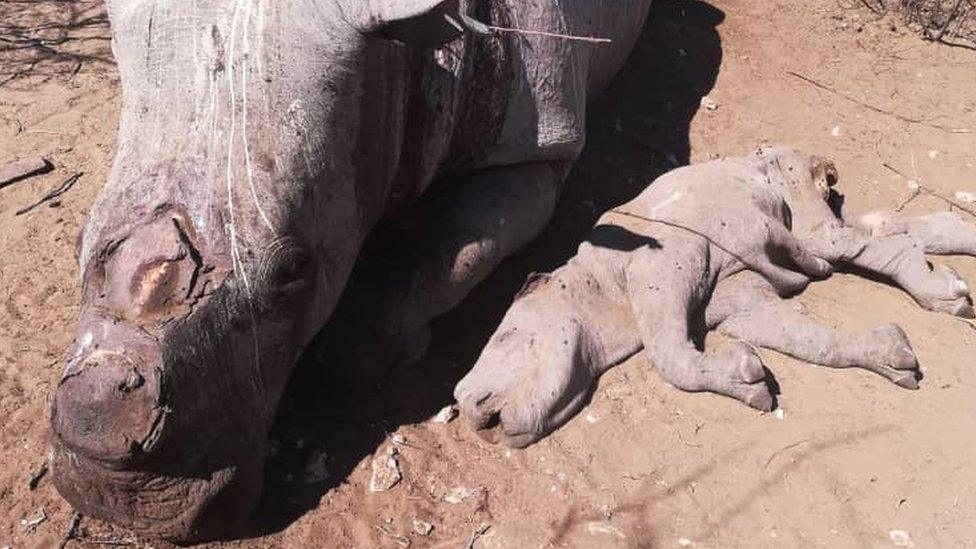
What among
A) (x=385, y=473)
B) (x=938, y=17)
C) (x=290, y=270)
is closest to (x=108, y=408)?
(x=290, y=270)

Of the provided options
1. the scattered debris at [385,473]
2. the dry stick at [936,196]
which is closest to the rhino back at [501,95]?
the scattered debris at [385,473]

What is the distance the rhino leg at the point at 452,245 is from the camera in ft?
12.4

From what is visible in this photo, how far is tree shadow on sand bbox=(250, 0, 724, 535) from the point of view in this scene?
3.53 meters

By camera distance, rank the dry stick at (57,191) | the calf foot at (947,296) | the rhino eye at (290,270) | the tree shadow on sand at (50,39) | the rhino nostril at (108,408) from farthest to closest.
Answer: the tree shadow on sand at (50,39), the dry stick at (57,191), the calf foot at (947,296), the rhino eye at (290,270), the rhino nostril at (108,408)

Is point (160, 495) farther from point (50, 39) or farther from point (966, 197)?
point (966, 197)

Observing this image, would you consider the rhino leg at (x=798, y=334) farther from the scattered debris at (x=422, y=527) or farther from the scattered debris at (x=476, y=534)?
the scattered debris at (x=422, y=527)

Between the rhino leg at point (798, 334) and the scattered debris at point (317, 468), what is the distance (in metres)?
1.81

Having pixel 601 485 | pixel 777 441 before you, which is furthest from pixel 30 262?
pixel 777 441

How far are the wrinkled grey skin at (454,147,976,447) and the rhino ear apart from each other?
1415mm

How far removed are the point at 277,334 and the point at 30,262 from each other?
2030 mm

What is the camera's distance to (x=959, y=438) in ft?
12.3

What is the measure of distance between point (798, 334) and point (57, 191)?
3693 mm

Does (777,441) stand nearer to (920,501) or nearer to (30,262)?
(920,501)

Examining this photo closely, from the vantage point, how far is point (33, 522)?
10.5ft
